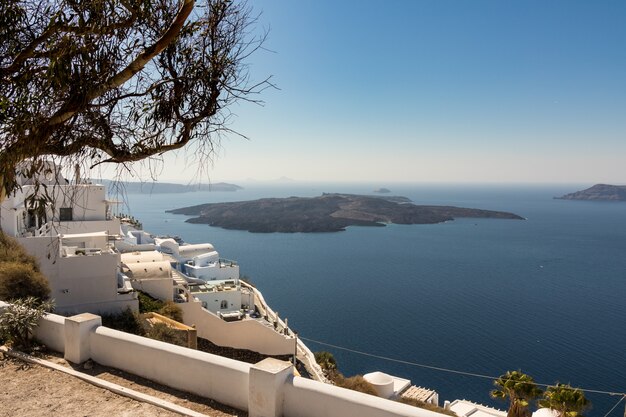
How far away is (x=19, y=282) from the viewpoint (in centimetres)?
999

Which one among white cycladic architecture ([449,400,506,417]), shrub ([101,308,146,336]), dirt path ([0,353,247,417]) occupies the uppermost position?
dirt path ([0,353,247,417])

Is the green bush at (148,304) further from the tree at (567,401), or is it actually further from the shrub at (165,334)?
the tree at (567,401)

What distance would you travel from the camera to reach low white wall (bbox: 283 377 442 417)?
→ 145 inches

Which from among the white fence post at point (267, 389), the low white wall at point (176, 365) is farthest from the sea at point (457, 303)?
the low white wall at point (176, 365)

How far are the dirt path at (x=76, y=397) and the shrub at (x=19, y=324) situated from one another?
0.51m

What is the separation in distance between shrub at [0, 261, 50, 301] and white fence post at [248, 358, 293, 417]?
7793 millimetres

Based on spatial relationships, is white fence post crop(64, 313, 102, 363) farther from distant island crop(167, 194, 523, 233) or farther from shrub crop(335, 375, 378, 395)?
distant island crop(167, 194, 523, 233)

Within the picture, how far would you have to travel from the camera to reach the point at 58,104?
3.80 meters

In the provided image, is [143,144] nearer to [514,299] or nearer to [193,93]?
[193,93]

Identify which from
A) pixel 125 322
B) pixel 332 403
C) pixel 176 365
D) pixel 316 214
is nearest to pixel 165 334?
pixel 125 322

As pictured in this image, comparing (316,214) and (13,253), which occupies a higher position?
(13,253)

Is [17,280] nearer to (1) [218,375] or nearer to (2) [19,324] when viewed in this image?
(2) [19,324]

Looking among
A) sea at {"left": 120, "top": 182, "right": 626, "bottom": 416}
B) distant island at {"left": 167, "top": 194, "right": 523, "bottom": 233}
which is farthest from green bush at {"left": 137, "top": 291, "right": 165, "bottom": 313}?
distant island at {"left": 167, "top": 194, "right": 523, "bottom": 233}

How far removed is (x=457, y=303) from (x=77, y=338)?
4585 cm
